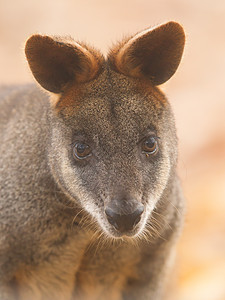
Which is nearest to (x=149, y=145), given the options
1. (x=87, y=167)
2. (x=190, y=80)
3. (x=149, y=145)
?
(x=149, y=145)

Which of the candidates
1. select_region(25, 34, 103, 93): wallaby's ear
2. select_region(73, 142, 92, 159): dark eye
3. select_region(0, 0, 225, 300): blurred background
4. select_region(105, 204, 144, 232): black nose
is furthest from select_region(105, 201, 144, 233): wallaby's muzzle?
select_region(0, 0, 225, 300): blurred background

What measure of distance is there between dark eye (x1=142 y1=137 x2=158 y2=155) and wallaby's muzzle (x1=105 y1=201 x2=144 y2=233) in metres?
0.51

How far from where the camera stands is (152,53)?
17.2 ft

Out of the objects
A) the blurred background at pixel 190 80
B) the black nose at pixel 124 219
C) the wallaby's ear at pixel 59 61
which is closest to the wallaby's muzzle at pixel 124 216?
the black nose at pixel 124 219

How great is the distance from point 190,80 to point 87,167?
1003 centimetres

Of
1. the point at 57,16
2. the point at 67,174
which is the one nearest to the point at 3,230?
the point at 67,174

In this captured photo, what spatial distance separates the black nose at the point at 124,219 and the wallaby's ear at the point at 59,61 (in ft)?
3.58

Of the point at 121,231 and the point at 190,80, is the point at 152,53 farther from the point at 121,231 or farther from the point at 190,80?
the point at 190,80

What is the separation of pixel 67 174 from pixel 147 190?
63 cm

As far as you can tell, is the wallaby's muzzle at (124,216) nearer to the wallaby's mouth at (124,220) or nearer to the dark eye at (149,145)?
the wallaby's mouth at (124,220)

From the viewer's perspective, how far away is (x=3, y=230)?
5.50 meters

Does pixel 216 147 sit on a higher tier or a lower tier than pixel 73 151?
lower

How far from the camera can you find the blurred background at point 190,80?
28.7 feet

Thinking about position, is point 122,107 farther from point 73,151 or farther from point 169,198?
point 169,198
